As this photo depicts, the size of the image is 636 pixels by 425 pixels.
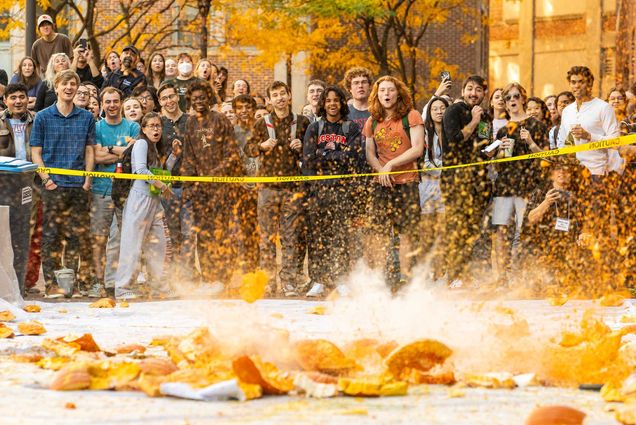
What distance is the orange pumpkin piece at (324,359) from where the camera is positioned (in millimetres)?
6730

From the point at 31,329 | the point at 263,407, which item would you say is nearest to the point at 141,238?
the point at 31,329

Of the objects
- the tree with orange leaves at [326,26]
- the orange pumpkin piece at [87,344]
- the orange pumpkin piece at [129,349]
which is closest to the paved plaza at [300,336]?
the orange pumpkin piece at [129,349]

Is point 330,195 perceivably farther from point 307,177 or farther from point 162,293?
point 162,293

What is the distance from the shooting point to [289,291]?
1233cm

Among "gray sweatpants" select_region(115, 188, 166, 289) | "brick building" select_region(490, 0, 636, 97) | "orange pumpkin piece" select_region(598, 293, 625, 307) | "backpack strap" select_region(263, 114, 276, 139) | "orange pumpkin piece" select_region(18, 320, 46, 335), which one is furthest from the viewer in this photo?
"brick building" select_region(490, 0, 636, 97)

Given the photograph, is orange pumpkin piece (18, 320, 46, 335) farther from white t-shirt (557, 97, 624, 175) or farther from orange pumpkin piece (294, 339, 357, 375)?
white t-shirt (557, 97, 624, 175)

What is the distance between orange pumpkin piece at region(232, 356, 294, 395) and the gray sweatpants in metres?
5.86

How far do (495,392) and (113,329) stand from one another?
3.67m

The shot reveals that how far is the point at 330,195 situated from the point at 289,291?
3.15 ft

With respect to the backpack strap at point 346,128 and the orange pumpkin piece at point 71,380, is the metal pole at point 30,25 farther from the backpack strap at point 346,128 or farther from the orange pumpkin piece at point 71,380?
the orange pumpkin piece at point 71,380

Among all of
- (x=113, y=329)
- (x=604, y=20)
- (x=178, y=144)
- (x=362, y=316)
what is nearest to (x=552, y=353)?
(x=362, y=316)

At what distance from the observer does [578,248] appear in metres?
12.4

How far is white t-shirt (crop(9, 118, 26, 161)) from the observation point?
12672 mm

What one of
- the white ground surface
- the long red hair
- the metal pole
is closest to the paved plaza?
the white ground surface
